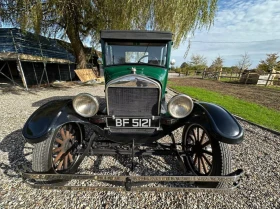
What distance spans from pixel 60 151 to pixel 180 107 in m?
1.82

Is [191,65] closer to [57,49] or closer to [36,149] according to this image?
[57,49]

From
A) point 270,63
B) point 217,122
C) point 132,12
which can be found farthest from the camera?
point 270,63

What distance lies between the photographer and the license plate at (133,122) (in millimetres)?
2166

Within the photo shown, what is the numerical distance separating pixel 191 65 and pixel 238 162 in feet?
141

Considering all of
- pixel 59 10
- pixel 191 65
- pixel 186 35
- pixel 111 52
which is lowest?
pixel 191 65

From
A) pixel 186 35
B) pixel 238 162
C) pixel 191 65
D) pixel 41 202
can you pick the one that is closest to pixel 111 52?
pixel 41 202

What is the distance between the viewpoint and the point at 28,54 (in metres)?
9.21

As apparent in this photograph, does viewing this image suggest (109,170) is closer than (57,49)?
Yes

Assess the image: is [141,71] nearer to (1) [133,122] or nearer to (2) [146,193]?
(1) [133,122]

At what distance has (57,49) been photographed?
13.4 meters

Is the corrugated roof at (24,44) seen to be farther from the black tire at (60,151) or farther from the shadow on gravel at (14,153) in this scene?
the black tire at (60,151)

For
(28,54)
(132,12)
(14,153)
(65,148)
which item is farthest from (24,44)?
(65,148)

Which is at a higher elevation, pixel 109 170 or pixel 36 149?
pixel 36 149

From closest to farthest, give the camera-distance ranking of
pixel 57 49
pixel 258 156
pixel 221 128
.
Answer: pixel 221 128, pixel 258 156, pixel 57 49
